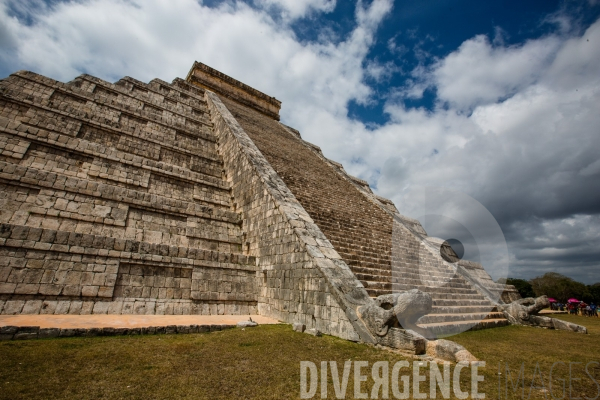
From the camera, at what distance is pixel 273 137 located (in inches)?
603

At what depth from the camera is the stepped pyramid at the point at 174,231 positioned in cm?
571

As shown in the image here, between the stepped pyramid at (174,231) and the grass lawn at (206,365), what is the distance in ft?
3.83

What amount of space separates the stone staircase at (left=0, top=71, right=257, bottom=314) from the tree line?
3555 centimetres

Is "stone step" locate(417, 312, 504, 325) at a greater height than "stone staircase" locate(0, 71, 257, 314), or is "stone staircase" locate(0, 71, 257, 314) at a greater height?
"stone staircase" locate(0, 71, 257, 314)

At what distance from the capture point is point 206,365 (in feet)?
12.1

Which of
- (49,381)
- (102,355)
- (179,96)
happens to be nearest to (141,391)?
(49,381)

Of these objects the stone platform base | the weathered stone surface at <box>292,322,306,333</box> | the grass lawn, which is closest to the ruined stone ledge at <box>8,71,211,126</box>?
the stone platform base

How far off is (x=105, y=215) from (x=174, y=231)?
1.64 meters

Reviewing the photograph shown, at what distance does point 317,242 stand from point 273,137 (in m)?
9.71

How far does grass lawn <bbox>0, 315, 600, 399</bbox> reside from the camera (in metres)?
2.92

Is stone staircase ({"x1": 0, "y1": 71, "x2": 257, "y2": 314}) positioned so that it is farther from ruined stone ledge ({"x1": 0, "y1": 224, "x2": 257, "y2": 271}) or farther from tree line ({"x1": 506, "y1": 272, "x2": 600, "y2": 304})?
tree line ({"x1": 506, "y1": 272, "x2": 600, "y2": 304})

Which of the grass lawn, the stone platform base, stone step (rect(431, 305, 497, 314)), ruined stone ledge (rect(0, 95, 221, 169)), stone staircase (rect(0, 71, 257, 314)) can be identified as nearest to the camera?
the grass lawn

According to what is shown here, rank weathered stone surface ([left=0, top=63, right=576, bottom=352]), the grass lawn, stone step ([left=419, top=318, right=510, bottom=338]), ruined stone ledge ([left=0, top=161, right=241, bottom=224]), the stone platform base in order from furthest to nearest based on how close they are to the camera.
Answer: ruined stone ledge ([left=0, top=161, right=241, bottom=224]) → stone step ([left=419, top=318, right=510, bottom=338]) → weathered stone surface ([left=0, top=63, right=576, bottom=352]) → the stone platform base → the grass lawn

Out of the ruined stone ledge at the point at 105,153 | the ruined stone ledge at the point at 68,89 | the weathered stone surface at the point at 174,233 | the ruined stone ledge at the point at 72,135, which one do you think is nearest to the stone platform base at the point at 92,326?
the weathered stone surface at the point at 174,233
